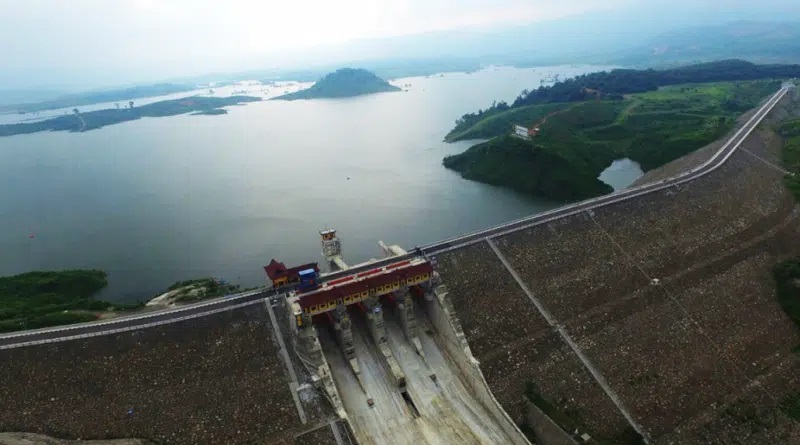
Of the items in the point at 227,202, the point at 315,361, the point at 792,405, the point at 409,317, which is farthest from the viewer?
the point at 227,202

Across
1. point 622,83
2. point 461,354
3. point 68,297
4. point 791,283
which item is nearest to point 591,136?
point 622,83

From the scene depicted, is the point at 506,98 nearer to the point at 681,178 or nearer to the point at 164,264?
the point at 681,178

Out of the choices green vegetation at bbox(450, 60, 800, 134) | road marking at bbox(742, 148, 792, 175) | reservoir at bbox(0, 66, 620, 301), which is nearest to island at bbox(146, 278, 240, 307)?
reservoir at bbox(0, 66, 620, 301)

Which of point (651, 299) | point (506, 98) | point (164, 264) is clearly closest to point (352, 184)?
point (164, 264)

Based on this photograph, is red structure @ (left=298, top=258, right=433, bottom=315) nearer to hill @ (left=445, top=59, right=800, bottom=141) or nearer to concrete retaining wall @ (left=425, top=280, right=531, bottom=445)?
concrete retaining wall @ (left=425, top=280, right=531, bottom=445)

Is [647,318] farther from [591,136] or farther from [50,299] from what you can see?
[591,136]
